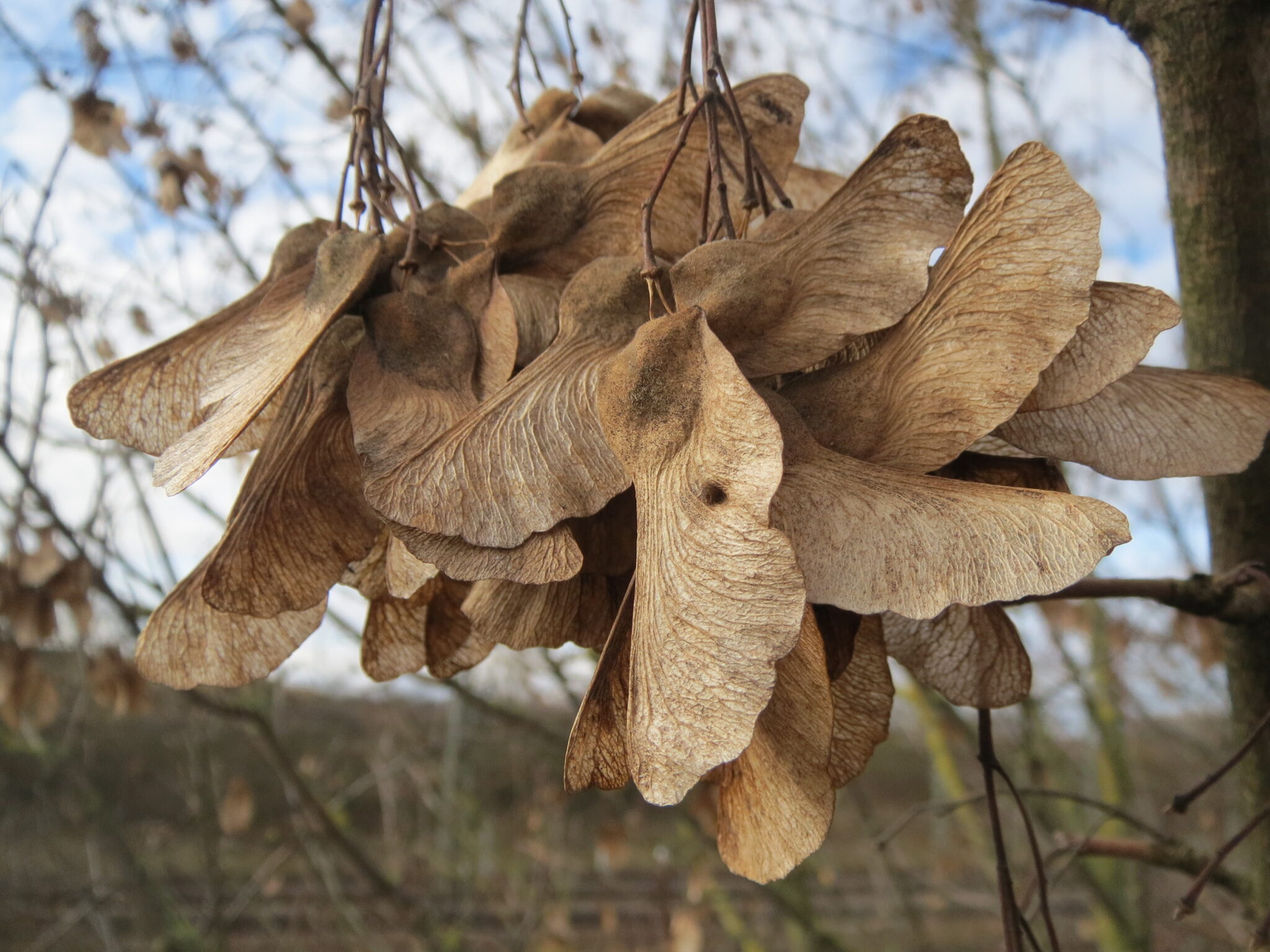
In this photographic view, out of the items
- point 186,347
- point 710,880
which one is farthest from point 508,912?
point 186,347

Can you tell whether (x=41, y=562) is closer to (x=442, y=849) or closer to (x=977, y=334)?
(x=977, y=334)

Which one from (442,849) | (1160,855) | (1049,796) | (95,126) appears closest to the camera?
(1160,855)

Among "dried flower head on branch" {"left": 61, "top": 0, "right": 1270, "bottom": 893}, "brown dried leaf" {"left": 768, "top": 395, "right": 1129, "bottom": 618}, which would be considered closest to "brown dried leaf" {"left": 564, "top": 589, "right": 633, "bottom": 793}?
"dried flower head on branch" {"left": 61, "top": 0, "right": 1270, "bottom": 893}

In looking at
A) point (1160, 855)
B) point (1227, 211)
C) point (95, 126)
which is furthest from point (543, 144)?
point (95, 126)

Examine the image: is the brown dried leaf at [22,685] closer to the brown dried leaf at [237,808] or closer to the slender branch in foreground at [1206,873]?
the brown dried leaf at [237,808]

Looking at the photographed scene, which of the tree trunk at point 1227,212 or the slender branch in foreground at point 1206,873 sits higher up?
the tree trunk at point 1227,212

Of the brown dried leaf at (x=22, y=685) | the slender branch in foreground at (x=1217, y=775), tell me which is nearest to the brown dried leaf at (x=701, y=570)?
the slender branch in foreground at (x=1217, y=775)
